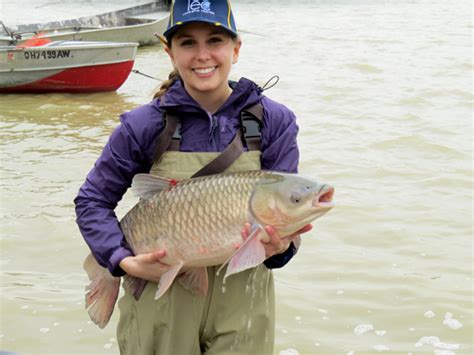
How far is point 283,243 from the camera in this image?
2.30 meters

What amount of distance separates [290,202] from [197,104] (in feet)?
1.71

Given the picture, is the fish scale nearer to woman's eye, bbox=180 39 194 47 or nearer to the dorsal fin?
the dorsal fin

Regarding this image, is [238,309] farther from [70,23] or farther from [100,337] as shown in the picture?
[70,23]

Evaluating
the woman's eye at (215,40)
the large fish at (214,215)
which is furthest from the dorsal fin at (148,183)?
the woman's eye at (215,40)

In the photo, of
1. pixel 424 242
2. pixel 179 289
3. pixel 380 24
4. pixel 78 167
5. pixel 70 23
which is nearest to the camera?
pixel 179 289

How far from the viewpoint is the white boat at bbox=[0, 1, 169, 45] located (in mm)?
13523

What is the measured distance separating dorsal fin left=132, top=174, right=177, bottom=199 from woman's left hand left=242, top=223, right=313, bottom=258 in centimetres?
34

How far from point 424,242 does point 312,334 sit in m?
1.71

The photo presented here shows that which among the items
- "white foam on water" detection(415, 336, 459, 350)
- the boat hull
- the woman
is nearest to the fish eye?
the woman

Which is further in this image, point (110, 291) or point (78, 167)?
point (78, 167)

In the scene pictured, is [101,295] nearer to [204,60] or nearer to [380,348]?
[204,60]

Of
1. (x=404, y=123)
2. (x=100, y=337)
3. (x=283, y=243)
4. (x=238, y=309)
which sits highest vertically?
(x=283, y=243)

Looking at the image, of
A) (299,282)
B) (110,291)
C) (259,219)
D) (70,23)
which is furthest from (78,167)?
(70,23)

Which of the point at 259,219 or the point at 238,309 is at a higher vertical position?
→ the point at 259,219
